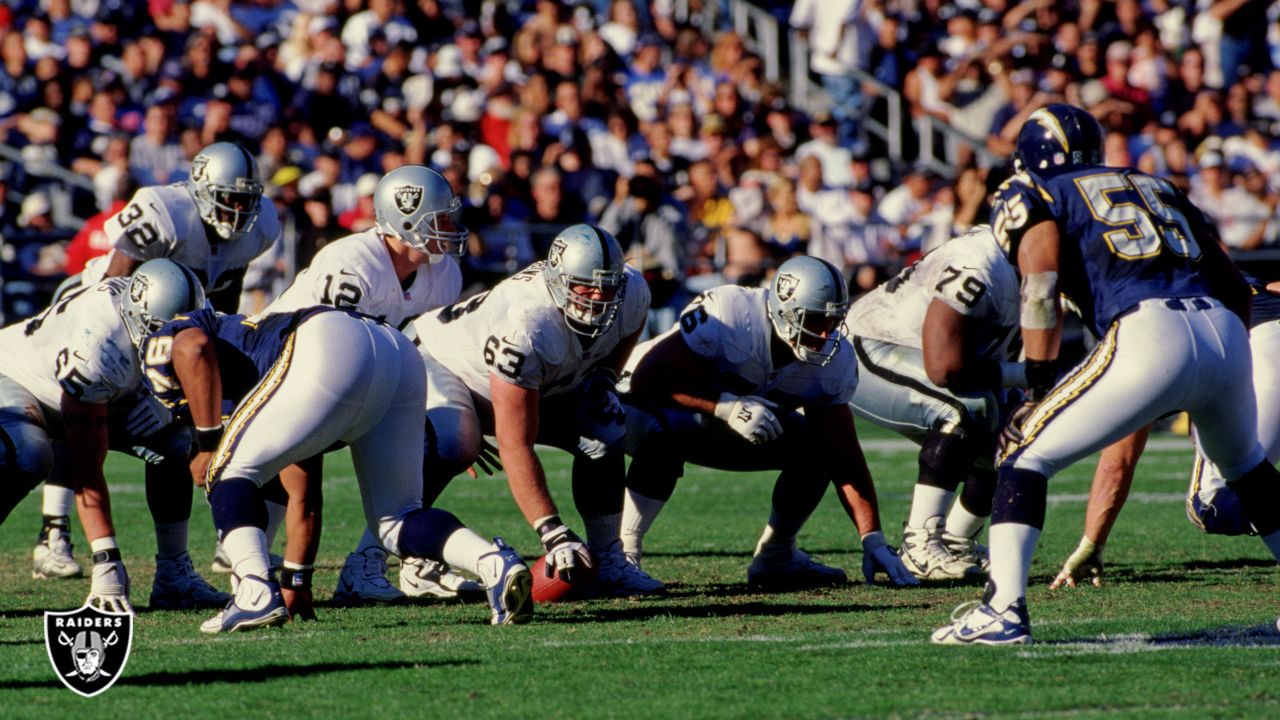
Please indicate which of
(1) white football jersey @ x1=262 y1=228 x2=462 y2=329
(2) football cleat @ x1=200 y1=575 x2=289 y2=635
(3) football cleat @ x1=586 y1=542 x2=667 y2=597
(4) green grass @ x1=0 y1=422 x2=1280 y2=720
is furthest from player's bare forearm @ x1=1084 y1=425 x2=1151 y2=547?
(2) football cleat @ x1=200 y1=575 x2=289 y2=635

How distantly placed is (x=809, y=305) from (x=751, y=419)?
48 cm

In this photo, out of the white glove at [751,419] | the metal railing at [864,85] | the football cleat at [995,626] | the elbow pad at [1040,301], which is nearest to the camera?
the football cleat at [995,626]

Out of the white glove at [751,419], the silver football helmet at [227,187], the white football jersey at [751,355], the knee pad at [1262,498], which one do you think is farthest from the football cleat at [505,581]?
the silver football helmet at [227,187]

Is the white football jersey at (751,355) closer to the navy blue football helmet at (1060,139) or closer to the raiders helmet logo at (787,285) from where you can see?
the raiders helmet logo at (787,285)

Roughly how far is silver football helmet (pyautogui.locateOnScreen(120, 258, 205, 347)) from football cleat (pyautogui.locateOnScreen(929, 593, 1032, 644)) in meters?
2.73

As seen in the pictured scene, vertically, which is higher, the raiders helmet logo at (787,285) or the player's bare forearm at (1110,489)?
the raiders helmet logo at (787,285)

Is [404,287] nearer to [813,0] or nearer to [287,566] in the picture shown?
[287,566]

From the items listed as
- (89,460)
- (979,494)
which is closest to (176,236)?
(89,460)

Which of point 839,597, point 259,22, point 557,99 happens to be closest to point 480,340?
point 839,597

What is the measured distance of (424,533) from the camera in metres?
5.77

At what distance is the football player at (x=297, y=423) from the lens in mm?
5516

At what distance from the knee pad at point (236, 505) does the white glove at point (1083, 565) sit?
9.95 ft

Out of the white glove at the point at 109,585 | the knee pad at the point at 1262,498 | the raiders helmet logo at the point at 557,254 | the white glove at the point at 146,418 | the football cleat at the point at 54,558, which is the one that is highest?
the raiders helmet logo at the point at 557,254

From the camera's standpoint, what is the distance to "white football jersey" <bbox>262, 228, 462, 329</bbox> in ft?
23.2
